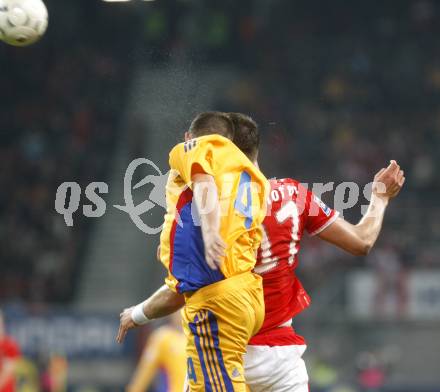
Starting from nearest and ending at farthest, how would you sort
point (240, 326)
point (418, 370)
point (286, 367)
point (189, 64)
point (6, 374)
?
point (240, 326), point (286, 367), point (189, 64), point (6, 374), point (418, 370)

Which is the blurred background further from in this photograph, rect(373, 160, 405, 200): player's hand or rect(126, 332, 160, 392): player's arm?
rect(373, 160, 405, 200): player's hand

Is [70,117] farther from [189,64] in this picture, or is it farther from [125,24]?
[189,64]

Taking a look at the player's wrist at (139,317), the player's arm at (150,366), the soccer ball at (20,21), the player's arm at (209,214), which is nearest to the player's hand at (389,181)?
the player's arm at (209,214)

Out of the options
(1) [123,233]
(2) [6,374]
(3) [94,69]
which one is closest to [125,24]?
(3) [94,69]

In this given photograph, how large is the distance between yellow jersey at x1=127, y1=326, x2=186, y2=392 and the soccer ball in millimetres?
3951

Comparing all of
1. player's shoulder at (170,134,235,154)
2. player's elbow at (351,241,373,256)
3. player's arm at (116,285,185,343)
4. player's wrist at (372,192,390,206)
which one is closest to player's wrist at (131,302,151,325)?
player's arm at (116,285,185,343)

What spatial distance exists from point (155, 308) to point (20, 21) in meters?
1.94

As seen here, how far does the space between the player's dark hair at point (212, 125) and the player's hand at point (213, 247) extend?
0.62 m

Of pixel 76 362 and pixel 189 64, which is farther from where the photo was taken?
pixel 76 362

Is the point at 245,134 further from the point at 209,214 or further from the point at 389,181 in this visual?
the point at 389,181

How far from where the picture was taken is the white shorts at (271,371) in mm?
5223

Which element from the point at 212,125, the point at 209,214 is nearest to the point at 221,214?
the point at 209,214

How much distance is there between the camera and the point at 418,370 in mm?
13828

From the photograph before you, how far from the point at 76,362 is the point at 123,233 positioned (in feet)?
15.6
